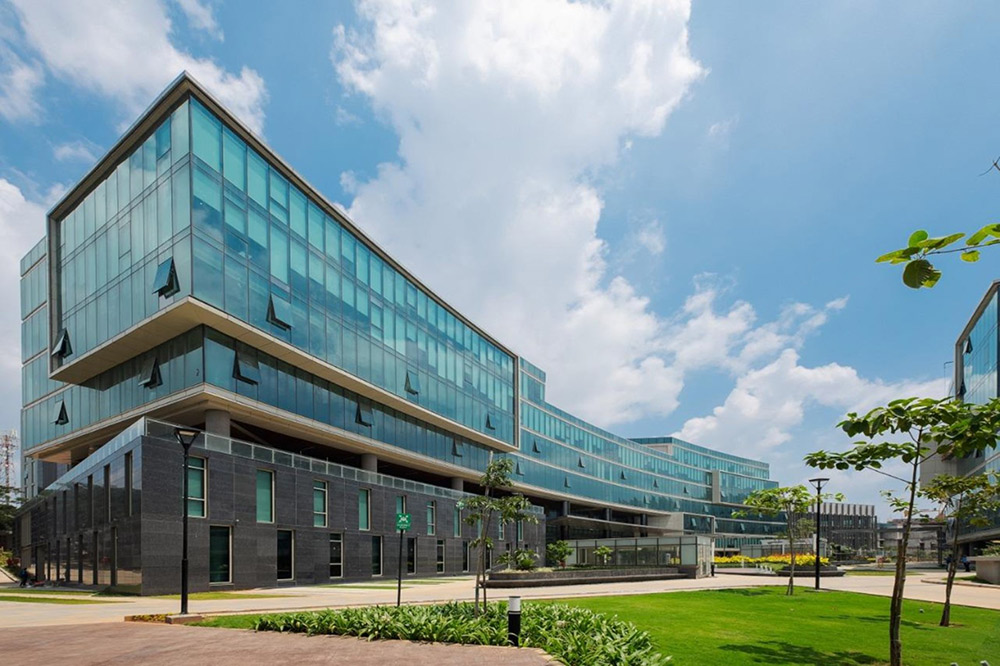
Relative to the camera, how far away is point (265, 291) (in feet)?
120

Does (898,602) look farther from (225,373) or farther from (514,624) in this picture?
(225,373)

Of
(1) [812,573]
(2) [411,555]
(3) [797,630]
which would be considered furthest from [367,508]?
(1) [812,573]

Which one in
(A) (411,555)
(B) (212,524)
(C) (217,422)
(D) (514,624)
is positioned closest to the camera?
(D) (514,624)

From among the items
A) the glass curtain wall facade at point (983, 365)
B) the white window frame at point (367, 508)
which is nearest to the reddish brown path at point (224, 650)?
the white window frame at point (367, 508)

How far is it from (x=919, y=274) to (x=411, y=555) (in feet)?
159

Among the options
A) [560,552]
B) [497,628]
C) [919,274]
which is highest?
[919,274]

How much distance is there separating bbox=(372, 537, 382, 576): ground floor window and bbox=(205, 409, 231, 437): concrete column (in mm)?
13849

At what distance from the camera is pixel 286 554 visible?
36.9 meters

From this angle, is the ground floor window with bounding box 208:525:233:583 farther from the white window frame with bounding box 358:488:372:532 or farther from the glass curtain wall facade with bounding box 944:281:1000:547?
the glass curtain wall facade with bounding box 944:281:1000:547

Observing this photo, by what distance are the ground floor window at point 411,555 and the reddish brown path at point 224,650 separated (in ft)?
107

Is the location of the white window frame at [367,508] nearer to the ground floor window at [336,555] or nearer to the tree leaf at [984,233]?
the ground floor window at [336,555]

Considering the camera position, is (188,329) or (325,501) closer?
(188,329)

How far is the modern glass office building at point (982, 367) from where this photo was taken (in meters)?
60.0

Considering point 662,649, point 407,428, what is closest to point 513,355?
point 407,428
